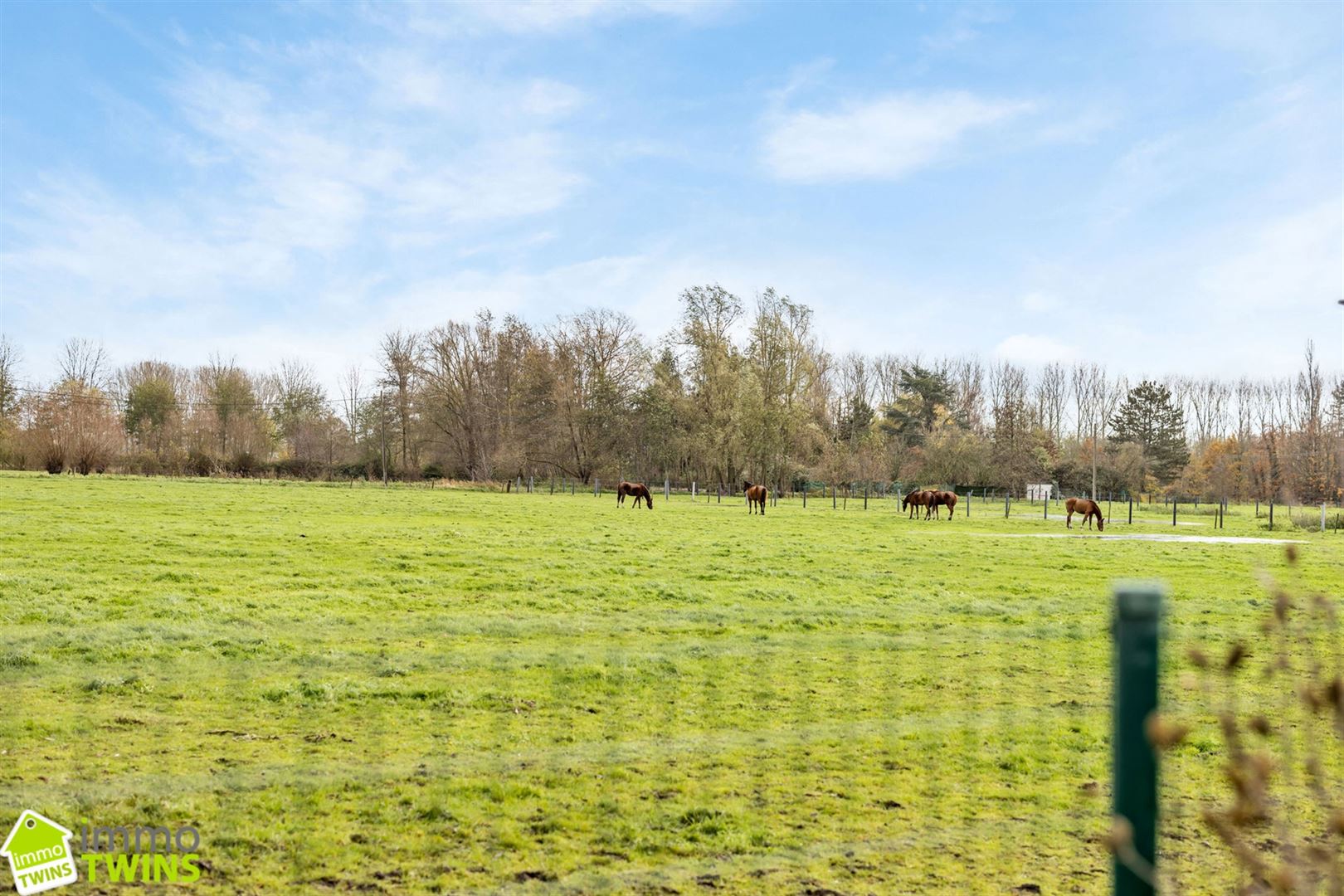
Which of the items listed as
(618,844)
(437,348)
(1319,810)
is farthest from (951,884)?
(437,348)

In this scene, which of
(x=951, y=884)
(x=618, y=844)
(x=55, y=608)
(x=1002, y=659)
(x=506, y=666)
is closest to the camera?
(x=951, y=884)

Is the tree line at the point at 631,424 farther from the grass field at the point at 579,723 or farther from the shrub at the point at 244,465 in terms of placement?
the grass field at the point at 579,723

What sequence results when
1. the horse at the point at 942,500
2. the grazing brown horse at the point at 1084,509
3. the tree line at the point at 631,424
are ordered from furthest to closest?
the tree line at the point at 631,424, the horse at the point at 942,500, the grazing brown horse at the point at 1084,509

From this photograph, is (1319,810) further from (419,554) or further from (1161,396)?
(1161,396)

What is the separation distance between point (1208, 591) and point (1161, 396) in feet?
240

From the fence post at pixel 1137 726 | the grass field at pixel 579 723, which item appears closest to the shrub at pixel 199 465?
the grass field at pixel 579 723

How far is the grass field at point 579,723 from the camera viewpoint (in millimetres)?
4387

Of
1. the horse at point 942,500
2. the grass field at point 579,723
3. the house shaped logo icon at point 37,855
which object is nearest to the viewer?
the house shaped logo icon at point 37,855

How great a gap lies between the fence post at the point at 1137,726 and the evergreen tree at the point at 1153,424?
83702mm

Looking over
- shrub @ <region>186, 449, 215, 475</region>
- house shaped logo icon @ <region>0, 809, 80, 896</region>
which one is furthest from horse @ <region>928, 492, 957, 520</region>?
shrub @ <region>186, 449, 215, 475</region>

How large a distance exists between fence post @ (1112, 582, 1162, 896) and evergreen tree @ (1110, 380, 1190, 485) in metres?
83.7

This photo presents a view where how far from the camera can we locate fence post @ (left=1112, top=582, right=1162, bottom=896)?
63.8 inches

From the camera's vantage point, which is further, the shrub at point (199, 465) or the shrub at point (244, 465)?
the shrub at point (244, 465)

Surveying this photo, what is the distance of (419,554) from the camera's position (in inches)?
625
